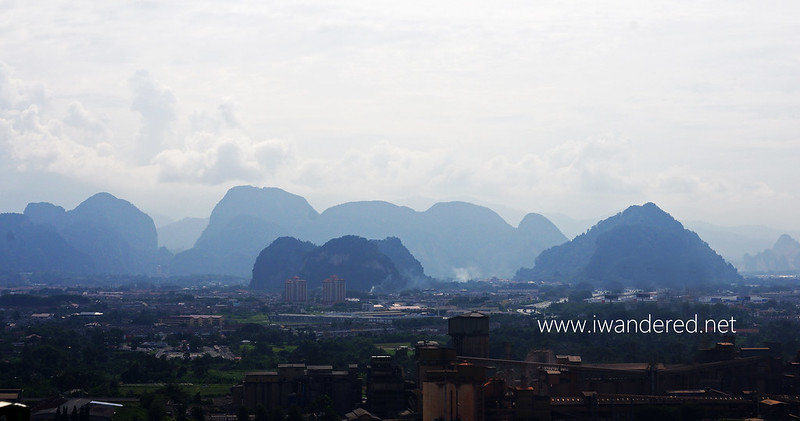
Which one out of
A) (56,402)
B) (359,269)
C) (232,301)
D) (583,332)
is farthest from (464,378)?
(359,269)

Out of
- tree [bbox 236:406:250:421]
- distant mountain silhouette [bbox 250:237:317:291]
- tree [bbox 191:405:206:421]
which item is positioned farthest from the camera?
distant mountain silhouette [bbox 250:237:317:291]

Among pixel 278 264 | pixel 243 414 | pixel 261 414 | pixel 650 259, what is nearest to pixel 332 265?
pixel 278 264

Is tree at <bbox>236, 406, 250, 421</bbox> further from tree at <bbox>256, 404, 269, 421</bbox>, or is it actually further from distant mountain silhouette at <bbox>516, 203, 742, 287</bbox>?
distant mountain silhouette at <bbox>516, 203, 742, 287</bbox>

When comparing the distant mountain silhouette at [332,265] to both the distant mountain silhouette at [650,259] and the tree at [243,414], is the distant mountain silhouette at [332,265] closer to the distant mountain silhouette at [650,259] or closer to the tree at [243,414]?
the distant mountain silhouette at [650,259]

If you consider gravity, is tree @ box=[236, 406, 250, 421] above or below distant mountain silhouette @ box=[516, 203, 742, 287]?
below

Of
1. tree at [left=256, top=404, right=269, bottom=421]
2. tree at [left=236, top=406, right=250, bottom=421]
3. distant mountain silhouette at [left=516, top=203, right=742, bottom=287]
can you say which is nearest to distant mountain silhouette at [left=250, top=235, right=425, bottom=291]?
distant mountain silhouette at [left=516, top=203, right=742, bottom=287]

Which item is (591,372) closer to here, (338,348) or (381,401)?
(381,401)

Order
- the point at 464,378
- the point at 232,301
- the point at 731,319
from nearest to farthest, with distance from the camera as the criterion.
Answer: the point at 464,378
the point at 731,319
the point at 232,301

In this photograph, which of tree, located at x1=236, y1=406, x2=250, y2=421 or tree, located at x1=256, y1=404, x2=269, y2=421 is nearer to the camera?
tree, located at x1=236, y1=406, x2=250, y2=421

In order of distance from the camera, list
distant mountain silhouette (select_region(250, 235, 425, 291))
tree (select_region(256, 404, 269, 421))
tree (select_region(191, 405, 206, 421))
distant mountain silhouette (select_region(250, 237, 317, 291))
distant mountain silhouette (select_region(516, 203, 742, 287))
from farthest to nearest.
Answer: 1. distant mountain silhouette (select_region(250, 237, 317, 291))
2. distant mountain silhouette (select_region(250, 235, 425, 291))
3. distant mountain silhouette (select_region(516, 203, 742, 287))
4. tree (select_region(191, 405, 206, 421))
5. tree (select_region(256, 404, 269, 421))
